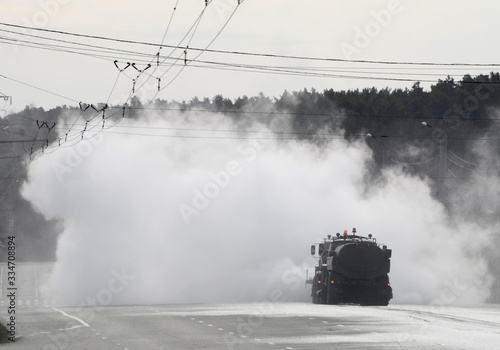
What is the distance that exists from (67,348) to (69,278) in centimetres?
3134

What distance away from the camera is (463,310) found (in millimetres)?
38625

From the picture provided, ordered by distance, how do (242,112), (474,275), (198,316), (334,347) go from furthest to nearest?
(242,112)
(474,275)
(198,316)
(334,347)

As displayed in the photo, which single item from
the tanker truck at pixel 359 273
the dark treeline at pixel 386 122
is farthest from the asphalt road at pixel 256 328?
the dark treeline at pixel 386 122

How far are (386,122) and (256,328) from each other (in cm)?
10431

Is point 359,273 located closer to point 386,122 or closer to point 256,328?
point 256,328

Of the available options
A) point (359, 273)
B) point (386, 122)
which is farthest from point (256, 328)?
point (386, 122)

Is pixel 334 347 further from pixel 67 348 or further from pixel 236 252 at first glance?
pixel 236 252

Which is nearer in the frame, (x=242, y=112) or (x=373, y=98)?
(x=242, y=112)

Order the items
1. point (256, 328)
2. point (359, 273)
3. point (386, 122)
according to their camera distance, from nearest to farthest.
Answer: point (256, 328) → point (359, 273) → point (386, 122)

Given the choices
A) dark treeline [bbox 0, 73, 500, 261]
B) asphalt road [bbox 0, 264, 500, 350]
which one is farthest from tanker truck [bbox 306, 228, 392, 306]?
dark treeline [bbox 0, 73, 500, 261]

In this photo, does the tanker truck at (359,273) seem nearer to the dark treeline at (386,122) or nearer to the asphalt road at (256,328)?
the asphalt road at (256,328)

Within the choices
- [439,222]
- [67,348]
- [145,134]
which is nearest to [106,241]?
[145,134]

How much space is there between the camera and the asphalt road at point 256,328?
84.1ft

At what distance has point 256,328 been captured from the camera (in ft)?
100
